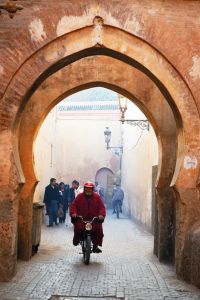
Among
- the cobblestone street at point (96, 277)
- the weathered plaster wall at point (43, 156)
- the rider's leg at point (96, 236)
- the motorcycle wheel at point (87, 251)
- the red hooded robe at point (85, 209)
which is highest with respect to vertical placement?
the weathered plaster wall at point (43, 156)

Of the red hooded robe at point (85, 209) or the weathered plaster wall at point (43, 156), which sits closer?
the red hooded robe at point (85, 209)

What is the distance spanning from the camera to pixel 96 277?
6.98 m

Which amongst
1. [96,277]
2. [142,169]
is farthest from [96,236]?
[142,169]

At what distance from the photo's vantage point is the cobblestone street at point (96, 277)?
5863mm

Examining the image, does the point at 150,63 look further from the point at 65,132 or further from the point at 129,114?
the point at 65,132

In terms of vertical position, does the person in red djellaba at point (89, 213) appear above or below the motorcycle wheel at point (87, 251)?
above

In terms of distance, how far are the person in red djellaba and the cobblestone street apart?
36 cm

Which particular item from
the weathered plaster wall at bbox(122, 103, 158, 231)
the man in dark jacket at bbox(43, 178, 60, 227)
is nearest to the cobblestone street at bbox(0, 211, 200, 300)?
the man in dark jacket at bbox(43, 178, 60, 227)

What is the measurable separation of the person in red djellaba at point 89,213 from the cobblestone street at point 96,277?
1.18ft

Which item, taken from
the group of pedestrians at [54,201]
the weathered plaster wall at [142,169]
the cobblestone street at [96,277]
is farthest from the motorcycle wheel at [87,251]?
the group of pedestrians at [54,201]

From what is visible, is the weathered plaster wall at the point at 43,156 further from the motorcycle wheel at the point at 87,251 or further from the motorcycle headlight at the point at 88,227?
the motorcycle wheel at the point at 87,251

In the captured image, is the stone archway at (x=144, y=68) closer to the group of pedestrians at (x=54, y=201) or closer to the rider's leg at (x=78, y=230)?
the rider's leg at (x=78, y=230)

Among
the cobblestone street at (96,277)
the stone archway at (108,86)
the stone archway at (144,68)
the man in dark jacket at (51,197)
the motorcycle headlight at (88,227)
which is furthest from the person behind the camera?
the man in dark jacket at (51,197)

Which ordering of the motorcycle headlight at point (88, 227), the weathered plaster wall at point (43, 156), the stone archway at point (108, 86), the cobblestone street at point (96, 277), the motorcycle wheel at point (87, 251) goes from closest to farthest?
1. the cobblestone street at point (96, 277)
2. the motorcycle wheel at point (87, 251)
3. the motorcycle headlight at point (88, 227)
4. the stone archway at point (108, 86)
5. the weathered plaster wall at point (43, 156)
